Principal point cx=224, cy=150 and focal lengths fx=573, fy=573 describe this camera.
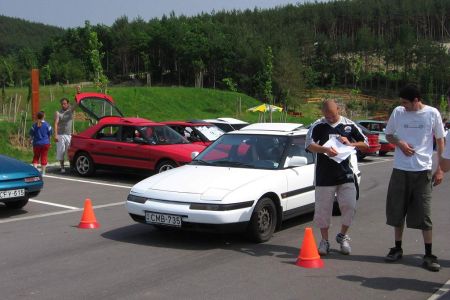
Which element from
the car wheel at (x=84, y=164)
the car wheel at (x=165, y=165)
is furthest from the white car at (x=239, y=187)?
the car wheel at (x=84, y=164)

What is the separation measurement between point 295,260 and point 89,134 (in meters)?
8.95

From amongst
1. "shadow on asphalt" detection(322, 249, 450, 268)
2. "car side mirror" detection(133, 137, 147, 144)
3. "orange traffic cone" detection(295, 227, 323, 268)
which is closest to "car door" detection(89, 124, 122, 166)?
"car side mirror" detection(133, 137, 147, 144)

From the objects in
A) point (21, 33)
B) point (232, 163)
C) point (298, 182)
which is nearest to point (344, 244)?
point (298, 182)

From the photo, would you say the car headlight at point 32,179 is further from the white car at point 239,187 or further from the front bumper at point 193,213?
the front bumper at point 193,213

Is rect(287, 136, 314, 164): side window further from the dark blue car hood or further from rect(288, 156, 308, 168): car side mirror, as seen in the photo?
the dark blue car hood

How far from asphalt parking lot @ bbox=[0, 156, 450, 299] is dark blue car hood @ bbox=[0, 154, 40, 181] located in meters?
0.67

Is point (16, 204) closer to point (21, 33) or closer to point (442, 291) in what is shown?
point (442, 291)

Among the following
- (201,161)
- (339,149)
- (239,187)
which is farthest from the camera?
(201,161)

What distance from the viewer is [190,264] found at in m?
6.27

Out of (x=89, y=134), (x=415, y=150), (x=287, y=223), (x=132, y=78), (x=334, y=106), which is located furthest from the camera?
(x=132, y=78)

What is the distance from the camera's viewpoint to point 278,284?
18.4 ft

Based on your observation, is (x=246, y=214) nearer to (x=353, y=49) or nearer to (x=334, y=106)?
(x=334, y=106)

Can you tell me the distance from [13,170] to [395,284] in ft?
20.4

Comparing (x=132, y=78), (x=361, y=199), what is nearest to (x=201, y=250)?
(x=361, y=199)
